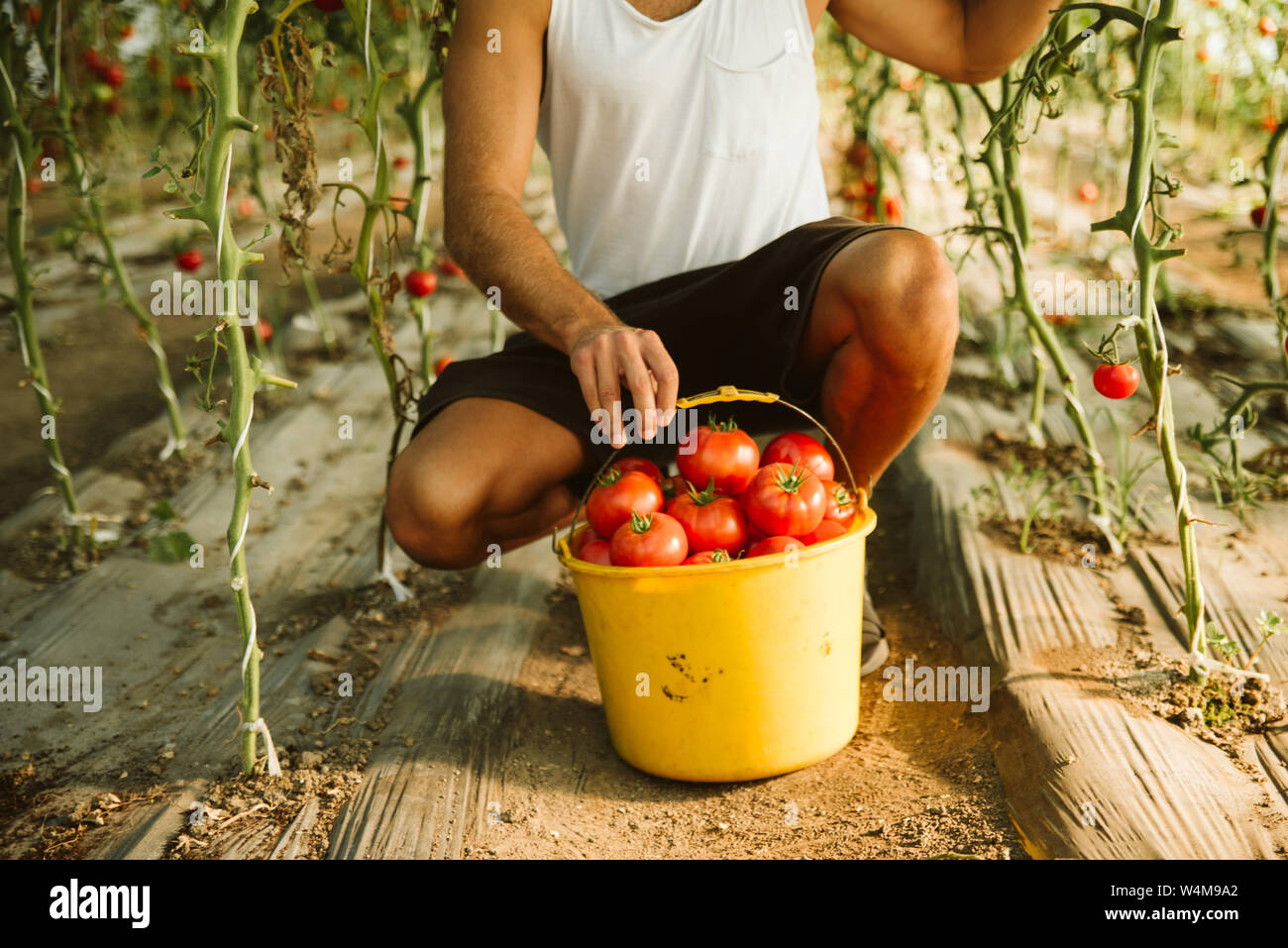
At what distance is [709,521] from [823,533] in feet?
0.51

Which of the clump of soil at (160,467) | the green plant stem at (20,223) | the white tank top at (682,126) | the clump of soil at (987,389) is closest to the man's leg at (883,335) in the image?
the white tank top at (682,126)

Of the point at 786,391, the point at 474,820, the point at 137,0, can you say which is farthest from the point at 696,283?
the point at 137,0

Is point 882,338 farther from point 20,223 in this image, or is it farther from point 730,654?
point 20,223

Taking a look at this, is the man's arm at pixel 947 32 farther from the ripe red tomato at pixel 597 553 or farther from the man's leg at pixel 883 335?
the ripe red tomato at pixel 597 553

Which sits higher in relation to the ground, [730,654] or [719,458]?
[719,458]

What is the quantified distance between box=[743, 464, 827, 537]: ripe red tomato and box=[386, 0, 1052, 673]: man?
26cm

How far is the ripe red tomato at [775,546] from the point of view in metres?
1.32

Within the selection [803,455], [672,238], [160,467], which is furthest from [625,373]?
[160,467]

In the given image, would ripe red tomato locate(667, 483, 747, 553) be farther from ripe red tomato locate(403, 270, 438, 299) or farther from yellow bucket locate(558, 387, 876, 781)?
ripe red tomato locate(403, 270, 438, 299)

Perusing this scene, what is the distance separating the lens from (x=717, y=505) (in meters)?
1.40

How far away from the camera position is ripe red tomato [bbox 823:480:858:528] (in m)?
1.42

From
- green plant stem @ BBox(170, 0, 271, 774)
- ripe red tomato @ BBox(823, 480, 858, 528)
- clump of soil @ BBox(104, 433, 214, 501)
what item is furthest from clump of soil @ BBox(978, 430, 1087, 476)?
clump of soil @ BBox(104, 433, 214, 501)

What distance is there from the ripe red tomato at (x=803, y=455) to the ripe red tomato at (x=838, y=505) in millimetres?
22

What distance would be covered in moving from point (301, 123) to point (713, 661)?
3.59 ft
